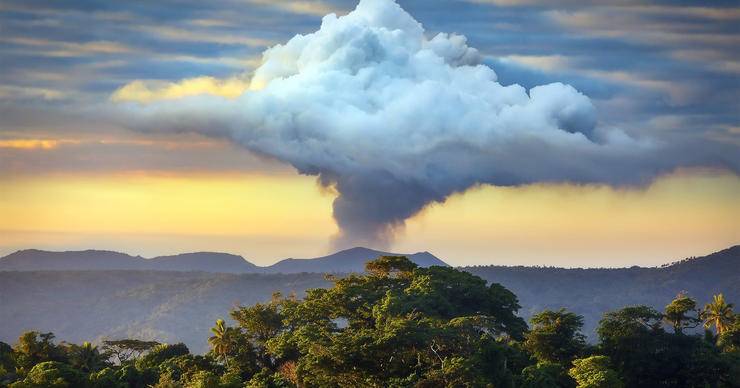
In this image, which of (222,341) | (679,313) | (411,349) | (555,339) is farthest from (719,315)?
(411,349)

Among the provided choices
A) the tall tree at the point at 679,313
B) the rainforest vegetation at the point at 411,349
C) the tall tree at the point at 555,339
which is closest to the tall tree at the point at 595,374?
the rainforest vegetation at the point at 411,349

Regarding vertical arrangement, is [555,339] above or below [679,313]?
below

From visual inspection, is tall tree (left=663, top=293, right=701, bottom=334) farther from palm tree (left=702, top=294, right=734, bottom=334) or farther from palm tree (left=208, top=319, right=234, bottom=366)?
palm tree (left=208, top=319, right=234, bottom=366)

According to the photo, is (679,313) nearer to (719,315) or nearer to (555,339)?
(555,339)

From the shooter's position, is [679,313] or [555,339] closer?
[555,339]

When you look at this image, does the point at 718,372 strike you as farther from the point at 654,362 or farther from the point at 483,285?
the point at 483,285

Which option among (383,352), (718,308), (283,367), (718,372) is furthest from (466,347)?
(718,308)

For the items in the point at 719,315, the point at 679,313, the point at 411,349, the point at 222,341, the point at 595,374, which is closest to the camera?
the point at 411,349

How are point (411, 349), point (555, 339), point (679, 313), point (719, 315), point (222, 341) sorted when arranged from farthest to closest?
point (719, 315) < point (679, 313) < point (222, 341) < point (555, 339) < point (411, 349)
